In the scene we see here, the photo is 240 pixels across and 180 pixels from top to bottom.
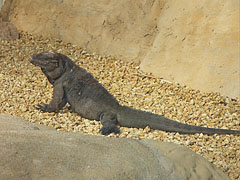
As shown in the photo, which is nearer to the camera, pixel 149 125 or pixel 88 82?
pixel 149 125

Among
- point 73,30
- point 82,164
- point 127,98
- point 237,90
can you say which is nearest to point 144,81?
point 127,98

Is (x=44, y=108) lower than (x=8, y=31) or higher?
lower

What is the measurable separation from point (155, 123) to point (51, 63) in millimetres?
1881

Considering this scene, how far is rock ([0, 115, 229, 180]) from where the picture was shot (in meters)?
2.61

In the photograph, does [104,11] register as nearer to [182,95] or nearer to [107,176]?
[182,95]

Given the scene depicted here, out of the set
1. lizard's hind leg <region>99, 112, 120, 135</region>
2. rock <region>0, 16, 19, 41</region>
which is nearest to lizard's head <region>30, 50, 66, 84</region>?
lizard's hind leg <region>99, 112, 120, 135</region>

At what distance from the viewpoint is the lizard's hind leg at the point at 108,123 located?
4875 mm

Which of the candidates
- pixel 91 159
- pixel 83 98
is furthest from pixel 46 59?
pixel 91 159

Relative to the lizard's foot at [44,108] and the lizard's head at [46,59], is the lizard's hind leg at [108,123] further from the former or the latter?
the lizard's head at [46,59]

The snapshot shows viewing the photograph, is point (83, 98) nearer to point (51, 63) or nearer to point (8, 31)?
point (51, 63)

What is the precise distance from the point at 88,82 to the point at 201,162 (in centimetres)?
247

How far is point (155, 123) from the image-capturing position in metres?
4.90

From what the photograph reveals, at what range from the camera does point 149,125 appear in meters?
4.94

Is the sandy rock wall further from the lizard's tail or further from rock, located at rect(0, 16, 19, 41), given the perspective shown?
the lizard's tail
